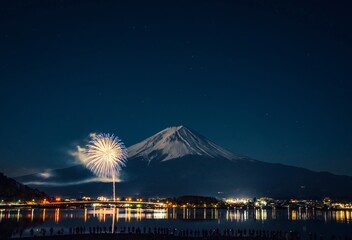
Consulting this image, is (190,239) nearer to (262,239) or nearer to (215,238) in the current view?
(215,238)

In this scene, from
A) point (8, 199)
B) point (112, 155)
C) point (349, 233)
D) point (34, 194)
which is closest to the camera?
point (349, 233)

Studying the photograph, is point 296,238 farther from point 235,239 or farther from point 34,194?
point 34,194

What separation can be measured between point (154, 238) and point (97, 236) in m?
6.70

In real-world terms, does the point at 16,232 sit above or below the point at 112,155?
below

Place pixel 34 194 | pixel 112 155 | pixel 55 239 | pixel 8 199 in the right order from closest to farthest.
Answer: pixel 55 239 < pixel 112 155 < pixel 8 199 < pixel 34 194

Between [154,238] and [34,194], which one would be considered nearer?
[154,238]

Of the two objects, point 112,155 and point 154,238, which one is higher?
point 112,155

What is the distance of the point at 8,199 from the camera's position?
155875 millimetres

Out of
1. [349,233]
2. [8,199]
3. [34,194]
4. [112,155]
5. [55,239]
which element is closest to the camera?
[55,239]

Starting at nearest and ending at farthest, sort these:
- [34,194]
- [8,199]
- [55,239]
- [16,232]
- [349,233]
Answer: [55,239] < [16,232] < [349,233] < [8,199] < [34,194]

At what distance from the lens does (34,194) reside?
19525 cm

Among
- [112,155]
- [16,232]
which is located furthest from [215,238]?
[112,155]

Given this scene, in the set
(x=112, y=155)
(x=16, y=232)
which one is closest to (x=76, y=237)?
(x=16, y=232)

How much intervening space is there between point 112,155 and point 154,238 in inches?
1699
